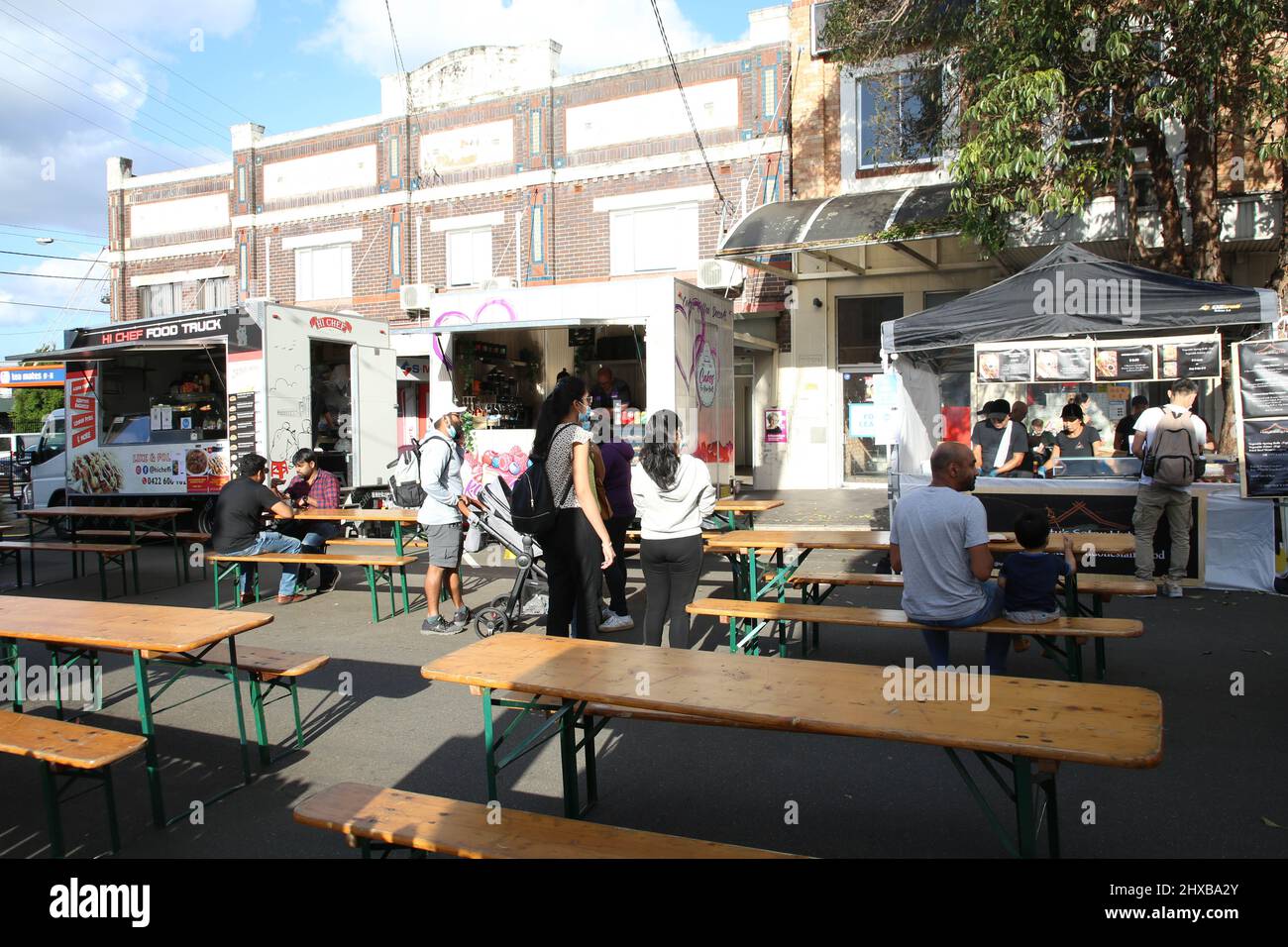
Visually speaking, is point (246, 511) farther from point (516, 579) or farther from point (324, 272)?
point (324, 272)

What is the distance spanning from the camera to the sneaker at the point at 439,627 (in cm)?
773

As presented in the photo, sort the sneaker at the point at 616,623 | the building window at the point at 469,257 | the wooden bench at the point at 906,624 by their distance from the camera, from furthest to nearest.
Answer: the building window at the point at 469,257 → the sneaker at the point at 616,623 → the wooden bench at the point at 906,624

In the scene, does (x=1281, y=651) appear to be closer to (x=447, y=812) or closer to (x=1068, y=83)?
(x=447, y=812)

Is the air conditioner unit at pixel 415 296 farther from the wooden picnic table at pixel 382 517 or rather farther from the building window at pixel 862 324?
the wooden picnic table at pixel 382 517

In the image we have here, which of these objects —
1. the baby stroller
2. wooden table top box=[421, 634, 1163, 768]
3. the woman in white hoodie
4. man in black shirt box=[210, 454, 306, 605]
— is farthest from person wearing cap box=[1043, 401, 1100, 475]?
man in black shirt box=[210, 454, 306, 605]

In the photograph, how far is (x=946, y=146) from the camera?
13.4m

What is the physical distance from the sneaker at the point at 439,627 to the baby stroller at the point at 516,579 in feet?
0.58

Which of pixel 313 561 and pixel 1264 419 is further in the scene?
pixel 313 561

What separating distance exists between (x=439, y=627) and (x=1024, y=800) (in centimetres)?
562

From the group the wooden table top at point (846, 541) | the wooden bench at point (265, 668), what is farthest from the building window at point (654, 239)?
the wooden bench at point (265, 668)

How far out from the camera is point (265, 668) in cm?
486

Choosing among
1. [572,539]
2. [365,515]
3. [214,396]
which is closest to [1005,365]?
[572,539]

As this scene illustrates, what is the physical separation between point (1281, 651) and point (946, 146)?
921 cm
